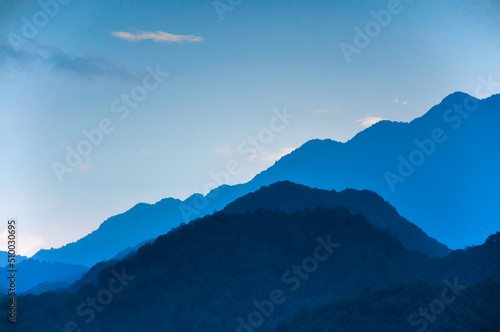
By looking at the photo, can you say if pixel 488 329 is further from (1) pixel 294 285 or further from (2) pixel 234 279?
(2) pixel 234 279

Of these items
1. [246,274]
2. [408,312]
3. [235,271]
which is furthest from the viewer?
[235,271]

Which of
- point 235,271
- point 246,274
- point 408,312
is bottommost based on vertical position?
point 408,312

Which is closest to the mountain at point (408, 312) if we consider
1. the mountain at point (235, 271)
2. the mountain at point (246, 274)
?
the mountain at point (246, 274)

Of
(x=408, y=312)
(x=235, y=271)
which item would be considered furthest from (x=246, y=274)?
(x=408, y=312)

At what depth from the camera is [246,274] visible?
141375 mm

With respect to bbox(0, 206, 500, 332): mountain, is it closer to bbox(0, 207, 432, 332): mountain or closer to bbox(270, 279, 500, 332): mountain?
bbox(0, 207, 432, 332): mountain

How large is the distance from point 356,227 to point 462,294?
198 feet

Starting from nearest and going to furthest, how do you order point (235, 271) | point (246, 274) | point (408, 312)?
point (408, 312)
point (246, 274)
point (235, 271)

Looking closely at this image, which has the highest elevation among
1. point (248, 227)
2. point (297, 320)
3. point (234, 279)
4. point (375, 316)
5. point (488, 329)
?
point (248, 227)

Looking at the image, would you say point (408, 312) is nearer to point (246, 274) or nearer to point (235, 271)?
point (246, 274)

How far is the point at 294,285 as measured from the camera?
139m

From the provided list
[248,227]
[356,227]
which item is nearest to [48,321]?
[248,227]

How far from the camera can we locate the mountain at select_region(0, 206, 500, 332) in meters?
130

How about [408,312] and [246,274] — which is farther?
[246,274]
